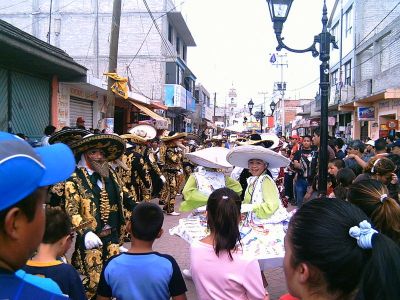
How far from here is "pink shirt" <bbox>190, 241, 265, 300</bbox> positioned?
2896 millimetres

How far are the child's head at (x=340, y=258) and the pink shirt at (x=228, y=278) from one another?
4.04 feet

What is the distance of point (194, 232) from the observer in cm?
476

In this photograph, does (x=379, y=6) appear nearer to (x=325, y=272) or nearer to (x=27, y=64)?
(x=27, y=64)

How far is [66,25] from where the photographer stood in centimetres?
2698

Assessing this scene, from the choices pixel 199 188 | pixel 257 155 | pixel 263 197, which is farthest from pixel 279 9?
pixel 263 197

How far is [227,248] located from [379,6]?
23.7 metres

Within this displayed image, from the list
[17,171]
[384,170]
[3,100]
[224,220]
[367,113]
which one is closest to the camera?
[17,171]

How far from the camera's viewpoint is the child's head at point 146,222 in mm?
2840

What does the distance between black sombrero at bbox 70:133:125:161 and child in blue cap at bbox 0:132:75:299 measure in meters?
2.83

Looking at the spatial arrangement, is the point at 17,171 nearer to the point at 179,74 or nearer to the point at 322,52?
the point at 322,52

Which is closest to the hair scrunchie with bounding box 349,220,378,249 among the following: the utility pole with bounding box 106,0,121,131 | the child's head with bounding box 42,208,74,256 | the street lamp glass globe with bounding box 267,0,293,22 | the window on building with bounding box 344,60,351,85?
A: the child's head with bounding box 42,208,74,256

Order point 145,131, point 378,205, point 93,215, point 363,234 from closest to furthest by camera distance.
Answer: point 363,234, point 378,205, point 93,215, point 145,131

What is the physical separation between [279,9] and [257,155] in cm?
296

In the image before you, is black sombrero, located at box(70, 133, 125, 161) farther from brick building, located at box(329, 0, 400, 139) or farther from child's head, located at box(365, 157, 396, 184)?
brick building, located at box(329, 0, 400, 139)
